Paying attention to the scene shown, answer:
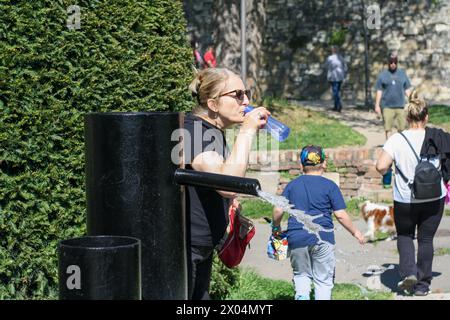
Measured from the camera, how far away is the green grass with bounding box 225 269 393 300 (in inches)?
258

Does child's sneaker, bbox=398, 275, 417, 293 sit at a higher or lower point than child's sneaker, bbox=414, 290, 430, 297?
higher

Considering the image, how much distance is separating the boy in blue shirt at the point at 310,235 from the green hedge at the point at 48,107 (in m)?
1.51

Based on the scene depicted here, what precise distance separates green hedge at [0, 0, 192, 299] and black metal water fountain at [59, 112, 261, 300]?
1.84 meters

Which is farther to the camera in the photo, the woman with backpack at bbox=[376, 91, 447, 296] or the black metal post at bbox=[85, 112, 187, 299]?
the woman with backpack at bbox=[376, 91, 447, 296]

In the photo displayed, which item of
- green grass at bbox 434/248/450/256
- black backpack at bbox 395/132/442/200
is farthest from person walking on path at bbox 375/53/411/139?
black backpack at bbox 395/132/442/200

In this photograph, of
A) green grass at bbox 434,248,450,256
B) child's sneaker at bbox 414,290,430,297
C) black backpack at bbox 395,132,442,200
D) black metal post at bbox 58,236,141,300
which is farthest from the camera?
green grass at bbox 434,248,450,256

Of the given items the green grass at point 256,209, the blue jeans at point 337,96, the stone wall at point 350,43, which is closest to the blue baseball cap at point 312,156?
the green grass at point 256,209

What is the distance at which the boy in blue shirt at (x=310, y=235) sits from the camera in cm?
616

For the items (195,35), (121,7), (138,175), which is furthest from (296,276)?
(195,35)

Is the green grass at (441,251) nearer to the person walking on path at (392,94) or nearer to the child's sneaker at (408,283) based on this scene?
the child's sneaker at (408,283)

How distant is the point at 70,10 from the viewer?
475 centimetres

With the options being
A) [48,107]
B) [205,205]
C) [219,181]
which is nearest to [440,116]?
[48,107]

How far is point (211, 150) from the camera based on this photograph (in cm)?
356

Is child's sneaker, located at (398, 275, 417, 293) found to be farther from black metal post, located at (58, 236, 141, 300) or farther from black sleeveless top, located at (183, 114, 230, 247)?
black metal post, located at (58, 236, 141, 300)
